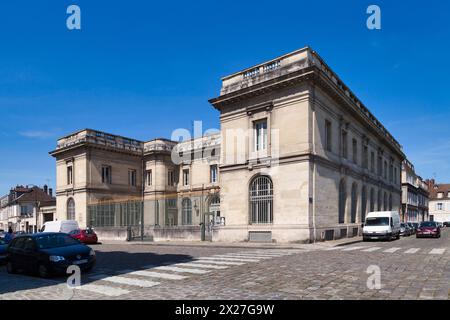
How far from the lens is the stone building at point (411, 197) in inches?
2544

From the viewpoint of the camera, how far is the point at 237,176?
26734 millimetres

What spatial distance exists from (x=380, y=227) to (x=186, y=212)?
15844 mm

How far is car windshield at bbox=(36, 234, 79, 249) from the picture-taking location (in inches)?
462

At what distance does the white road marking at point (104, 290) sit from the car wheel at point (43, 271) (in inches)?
88.3

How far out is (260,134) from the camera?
2627 cm

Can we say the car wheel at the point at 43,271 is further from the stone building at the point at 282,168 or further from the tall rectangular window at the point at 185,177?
the tall rectangular window at the point at 185,177

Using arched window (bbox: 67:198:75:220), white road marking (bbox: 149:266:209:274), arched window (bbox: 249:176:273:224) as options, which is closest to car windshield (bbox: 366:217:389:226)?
arched window (bbox: 249:176:273:224)

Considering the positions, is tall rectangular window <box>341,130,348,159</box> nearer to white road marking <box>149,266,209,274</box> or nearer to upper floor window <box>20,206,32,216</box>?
white road marking <box>149,266,209,274</box>

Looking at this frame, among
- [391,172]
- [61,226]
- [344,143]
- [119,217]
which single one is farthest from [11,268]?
[391,172]

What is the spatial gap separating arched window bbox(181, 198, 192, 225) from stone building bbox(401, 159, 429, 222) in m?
42.6

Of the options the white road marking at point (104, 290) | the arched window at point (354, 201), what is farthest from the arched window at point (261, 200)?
the white road marking at point (104, 290)

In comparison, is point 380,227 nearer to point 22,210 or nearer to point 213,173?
point 213,173

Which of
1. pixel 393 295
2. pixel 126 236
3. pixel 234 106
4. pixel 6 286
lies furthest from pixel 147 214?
pixel 393 295
